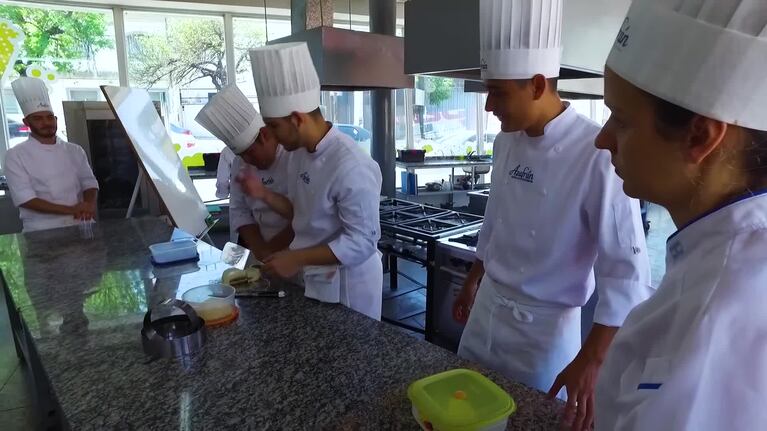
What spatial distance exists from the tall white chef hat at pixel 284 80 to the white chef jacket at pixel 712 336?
4.72ft

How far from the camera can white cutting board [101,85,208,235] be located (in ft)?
5.99

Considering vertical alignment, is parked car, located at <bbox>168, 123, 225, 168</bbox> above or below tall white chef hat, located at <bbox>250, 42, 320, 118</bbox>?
below

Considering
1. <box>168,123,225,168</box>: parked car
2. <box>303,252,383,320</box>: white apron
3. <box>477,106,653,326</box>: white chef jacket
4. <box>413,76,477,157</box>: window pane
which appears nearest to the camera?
<box>477,106,653,326</box>: white chef jacket

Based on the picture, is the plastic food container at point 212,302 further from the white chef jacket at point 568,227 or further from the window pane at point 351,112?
the window pane at point 351,112

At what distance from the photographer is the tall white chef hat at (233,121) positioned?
7.00 ft

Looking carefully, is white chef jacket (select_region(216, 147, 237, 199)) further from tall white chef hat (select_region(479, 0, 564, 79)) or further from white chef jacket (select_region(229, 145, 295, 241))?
tall white chef hat (select_region(479, 0, 564, 79))

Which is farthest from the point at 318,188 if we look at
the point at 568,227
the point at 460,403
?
the point at 460,403

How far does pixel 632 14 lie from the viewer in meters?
0.64

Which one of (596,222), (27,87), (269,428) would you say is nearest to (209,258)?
Result: (269,428)

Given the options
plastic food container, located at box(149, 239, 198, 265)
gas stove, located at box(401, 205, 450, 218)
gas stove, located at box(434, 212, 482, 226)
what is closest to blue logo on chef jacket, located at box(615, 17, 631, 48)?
plastic food container, located at box(149, 239, 198, 265)

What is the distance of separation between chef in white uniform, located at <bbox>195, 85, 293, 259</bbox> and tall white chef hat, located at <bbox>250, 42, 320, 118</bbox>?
34cm

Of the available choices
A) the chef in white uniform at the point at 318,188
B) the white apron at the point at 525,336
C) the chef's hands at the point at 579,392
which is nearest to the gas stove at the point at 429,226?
the chef in white uniform at the point at 318,188

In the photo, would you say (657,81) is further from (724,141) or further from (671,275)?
(671,275)

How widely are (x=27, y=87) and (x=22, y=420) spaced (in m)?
2.25
